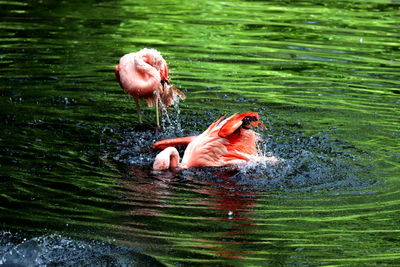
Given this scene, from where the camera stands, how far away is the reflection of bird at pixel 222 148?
20.5ft

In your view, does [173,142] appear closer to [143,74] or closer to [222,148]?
[222,148]

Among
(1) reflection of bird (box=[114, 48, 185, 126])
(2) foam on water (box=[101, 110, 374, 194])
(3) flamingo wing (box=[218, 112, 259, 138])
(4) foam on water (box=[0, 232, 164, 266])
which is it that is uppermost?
(1) reflection of bird (box=[114, 48, 185, 126])

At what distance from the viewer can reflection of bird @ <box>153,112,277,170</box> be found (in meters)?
6.26

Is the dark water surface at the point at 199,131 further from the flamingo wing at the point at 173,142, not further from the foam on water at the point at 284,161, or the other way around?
the flamingo wing at the point at 173,142

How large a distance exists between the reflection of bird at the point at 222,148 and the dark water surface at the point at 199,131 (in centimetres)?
14

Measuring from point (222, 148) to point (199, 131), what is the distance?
840 millimetres

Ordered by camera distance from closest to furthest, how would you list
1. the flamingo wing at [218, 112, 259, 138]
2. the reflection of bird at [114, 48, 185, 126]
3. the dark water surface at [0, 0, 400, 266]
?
the dark water surface at [0, 0, 400, 266]
the flamingo wing at [218, 112, 259, 138]
the reflection of bird at [114, 48, 185, 126]

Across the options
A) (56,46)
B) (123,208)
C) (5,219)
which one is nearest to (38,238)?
(5,219)

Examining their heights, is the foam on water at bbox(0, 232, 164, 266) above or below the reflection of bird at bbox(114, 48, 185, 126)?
below

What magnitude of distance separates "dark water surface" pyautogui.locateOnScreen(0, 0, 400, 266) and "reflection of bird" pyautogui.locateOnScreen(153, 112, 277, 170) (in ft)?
0.47

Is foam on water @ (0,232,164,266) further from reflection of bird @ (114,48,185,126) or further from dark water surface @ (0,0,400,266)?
reflection of bird @ (114,48,185,126)

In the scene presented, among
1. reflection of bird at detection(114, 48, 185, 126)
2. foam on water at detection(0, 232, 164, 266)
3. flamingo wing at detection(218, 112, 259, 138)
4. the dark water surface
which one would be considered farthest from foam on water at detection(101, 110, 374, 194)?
foam on water at detection(0, 232, 164, 266)

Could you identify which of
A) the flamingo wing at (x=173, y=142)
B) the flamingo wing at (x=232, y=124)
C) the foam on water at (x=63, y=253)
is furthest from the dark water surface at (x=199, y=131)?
the flamingo wing at (x=232, y=124)

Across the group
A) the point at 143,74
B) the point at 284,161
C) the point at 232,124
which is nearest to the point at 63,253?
the point at 232,124
